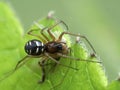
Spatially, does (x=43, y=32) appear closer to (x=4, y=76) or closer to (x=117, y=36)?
(x=4, y=76)

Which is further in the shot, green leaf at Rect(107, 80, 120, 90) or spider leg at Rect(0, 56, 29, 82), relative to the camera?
spider leg at Rect(0, 56, 29, 82)

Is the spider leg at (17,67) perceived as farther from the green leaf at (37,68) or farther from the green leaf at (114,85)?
the green leaf at (114,85)

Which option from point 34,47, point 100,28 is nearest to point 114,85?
point 34,47

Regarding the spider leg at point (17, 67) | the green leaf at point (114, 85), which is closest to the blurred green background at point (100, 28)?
the spider leg at point (17, 67)

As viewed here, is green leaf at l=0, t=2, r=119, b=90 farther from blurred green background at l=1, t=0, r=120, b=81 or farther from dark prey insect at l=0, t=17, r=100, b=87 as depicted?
blurred green background at l=1, t=0, r=120, b=81

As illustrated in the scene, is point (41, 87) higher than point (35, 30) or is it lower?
lower

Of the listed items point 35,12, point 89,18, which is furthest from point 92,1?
point 35,12

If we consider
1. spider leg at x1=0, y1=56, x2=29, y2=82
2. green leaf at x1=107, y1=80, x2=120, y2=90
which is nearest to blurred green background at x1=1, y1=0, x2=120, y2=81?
spider leg at x1=0, y1=56, x2=29, y2=82
